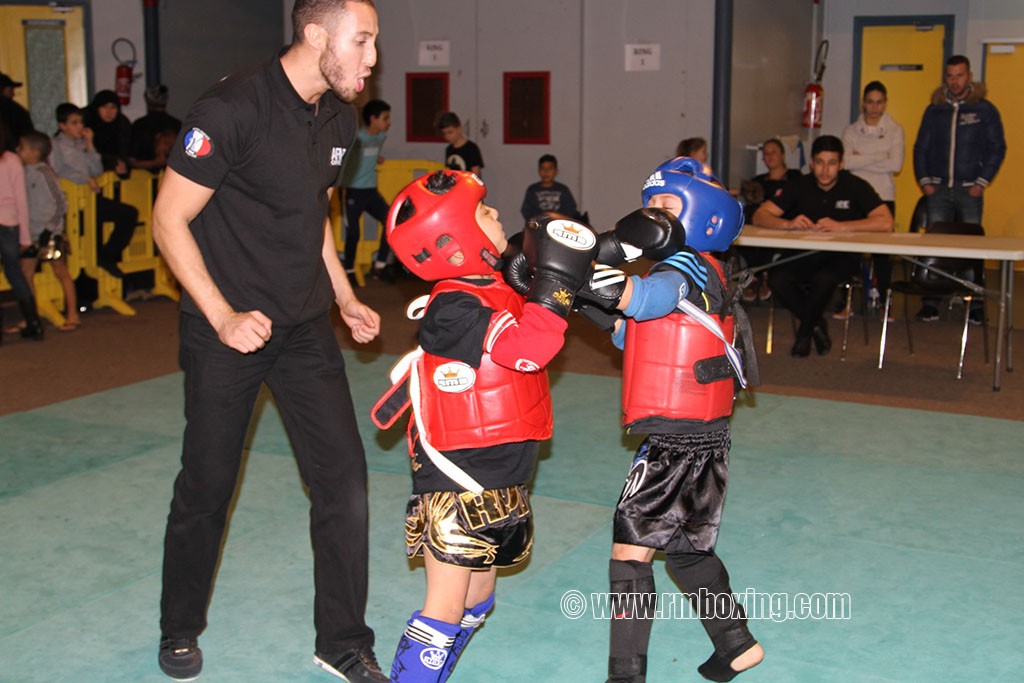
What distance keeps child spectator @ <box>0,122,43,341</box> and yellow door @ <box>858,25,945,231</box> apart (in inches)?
388

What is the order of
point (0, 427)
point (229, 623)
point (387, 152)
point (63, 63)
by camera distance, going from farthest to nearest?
point (387, 152) → point (63, 63) → point (0, 427) → point (229, 623)

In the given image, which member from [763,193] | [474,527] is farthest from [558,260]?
[763,193]

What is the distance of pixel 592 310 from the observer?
10.7ft

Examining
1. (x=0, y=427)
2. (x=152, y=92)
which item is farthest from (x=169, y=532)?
(x=152, y=92)

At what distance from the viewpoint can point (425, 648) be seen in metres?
2.95

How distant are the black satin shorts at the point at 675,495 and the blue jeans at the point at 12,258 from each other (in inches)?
261

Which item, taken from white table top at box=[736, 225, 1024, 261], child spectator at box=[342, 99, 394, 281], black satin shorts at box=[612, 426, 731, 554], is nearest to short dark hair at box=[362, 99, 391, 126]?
child spectator at box=[342, 99, 394, 281]

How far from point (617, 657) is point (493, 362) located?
90cm

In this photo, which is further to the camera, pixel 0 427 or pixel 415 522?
pixel 0 427

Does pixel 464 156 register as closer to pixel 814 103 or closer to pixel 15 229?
pixel 814 103

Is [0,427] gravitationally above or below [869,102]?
below

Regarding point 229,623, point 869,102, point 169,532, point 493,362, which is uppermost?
point 869,102

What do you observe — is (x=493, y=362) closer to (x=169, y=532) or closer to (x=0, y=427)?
(x=169, y=532)

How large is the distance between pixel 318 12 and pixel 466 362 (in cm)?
100
